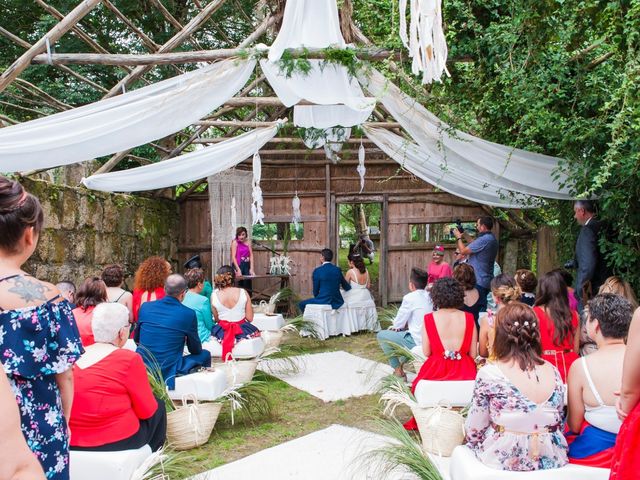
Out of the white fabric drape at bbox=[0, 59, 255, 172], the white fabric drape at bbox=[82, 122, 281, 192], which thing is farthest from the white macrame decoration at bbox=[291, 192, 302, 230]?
the white fabric drape at bbox=[0, 59, 255, 172]

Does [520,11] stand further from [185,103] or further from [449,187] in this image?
[185,103]

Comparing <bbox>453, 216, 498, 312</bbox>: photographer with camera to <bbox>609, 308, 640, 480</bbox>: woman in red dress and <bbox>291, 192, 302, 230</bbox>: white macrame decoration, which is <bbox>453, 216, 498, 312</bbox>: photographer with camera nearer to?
<bbox>291, 192, 302, 230</bbox>: white macrame decoration

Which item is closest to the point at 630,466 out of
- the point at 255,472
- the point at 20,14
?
the point at 255,472

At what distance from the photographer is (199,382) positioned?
10.5 feet

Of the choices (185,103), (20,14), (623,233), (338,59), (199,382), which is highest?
(20,14)

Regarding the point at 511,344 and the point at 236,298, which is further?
the point at 236,298

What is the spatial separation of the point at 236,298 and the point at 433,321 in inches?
79.3

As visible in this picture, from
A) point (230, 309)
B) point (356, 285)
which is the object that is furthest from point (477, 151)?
point (356, 285)

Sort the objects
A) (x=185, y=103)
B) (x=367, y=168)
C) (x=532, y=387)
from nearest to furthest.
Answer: (x=532, y=387)
(x=185, y=103)
(x=367, y=168)

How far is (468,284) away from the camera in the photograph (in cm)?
418

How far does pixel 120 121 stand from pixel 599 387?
3.25m

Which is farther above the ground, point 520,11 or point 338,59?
point 520,11

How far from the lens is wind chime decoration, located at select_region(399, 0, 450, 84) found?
2.41 metres

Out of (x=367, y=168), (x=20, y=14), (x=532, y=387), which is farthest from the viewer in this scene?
(x=367, y=168)
